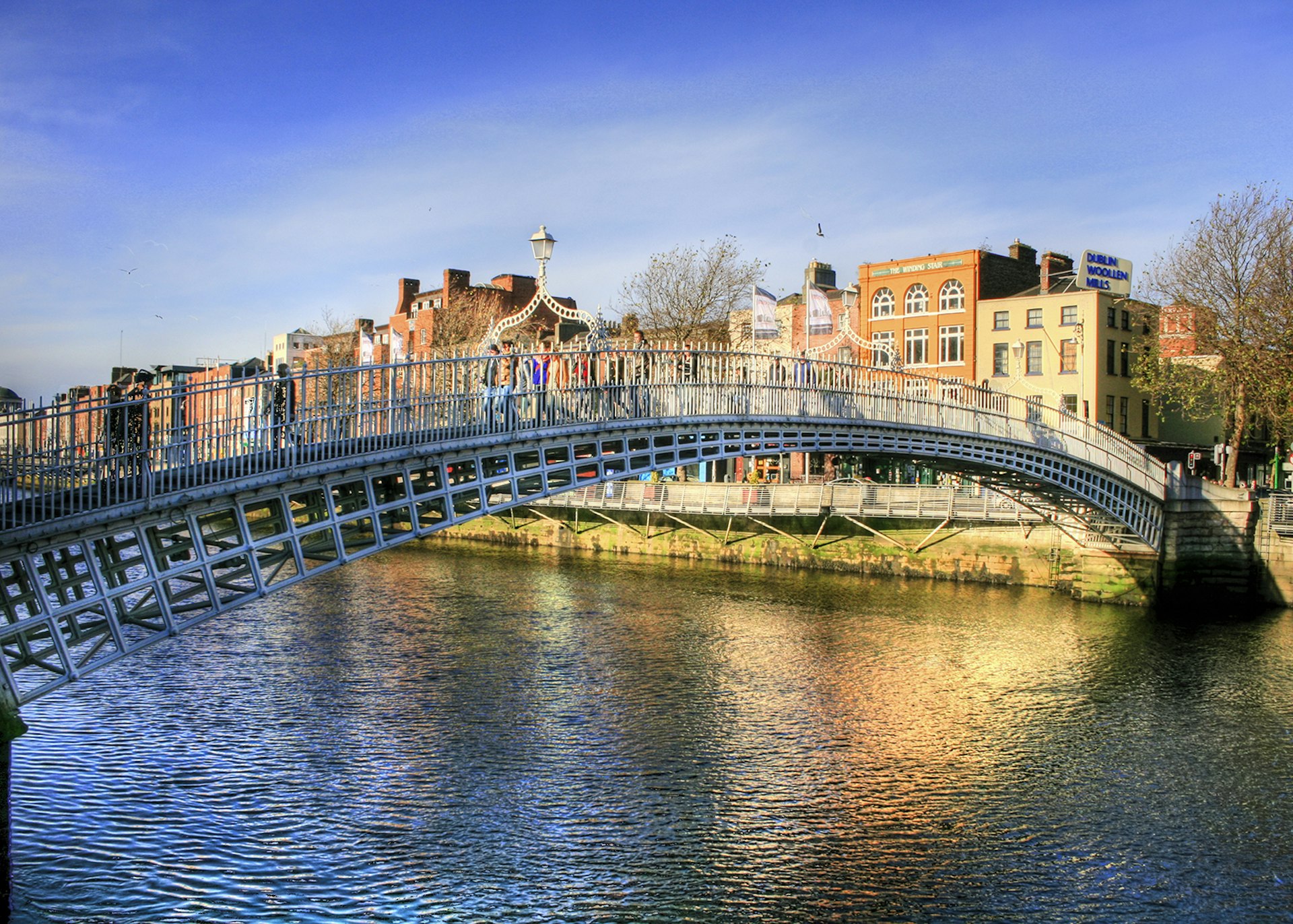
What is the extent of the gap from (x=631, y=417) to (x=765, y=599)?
14.3 metres

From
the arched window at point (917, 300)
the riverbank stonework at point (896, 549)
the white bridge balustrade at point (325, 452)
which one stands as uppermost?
the arched window at point (917, 300)

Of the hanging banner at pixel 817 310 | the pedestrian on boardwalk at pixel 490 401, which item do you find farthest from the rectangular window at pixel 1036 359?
the pedestrian on boardwalk at pixel 490 401

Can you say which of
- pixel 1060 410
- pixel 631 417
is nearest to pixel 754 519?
pixel 1060 410

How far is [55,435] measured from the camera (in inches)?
500

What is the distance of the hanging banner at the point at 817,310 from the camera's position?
33031 mm

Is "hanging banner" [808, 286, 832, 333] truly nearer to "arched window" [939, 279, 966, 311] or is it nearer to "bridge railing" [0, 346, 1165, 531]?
"bridge railing" [0, 346, 1165, 531]

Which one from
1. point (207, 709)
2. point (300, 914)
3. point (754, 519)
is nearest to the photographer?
point (300, 914)

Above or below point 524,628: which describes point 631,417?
above

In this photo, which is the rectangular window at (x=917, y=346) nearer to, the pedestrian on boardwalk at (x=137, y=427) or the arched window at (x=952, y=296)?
the arched window at (x=952, y=296)

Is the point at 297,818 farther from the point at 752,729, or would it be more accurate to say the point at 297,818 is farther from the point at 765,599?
the point at 765,599

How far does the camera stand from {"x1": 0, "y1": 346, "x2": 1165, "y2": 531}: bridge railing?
1259 centimetres

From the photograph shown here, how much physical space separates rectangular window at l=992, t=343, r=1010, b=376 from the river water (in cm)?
2160

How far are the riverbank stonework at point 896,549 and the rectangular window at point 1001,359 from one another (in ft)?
41.2

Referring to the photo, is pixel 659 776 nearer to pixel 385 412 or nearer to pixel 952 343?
pixel 385 412
